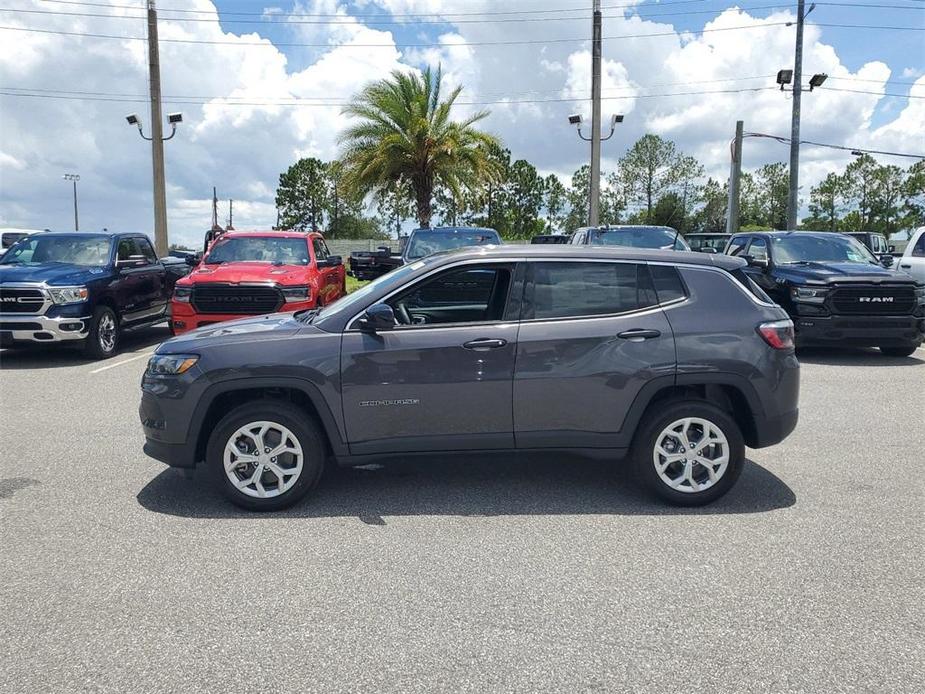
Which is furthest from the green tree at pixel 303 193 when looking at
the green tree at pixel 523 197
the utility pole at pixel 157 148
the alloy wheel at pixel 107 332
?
the alloy wheel at pixel 107 332

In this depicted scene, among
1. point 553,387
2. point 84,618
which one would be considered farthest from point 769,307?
point 84,618

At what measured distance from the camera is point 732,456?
16.0ft

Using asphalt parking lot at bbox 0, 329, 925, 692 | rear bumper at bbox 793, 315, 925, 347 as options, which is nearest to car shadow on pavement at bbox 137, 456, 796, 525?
asphalt parking lot at bbox 0, 329, 925, 692

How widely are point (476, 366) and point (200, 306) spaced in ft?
22.2

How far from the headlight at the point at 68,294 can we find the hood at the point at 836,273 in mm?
9934

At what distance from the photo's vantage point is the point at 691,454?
16.1ft

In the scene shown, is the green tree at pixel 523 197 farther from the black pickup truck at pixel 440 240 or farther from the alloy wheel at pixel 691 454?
the alloy wheel at pixel 691 454

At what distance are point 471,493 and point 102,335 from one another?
8.14m

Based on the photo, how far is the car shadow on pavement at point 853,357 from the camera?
10852 mm

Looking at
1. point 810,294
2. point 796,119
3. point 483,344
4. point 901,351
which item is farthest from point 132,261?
point 796,119

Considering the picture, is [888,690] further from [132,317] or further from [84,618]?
[132,317]

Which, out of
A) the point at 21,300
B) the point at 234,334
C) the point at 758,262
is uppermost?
the point at 758,262

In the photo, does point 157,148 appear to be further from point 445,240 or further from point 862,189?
point 862,189

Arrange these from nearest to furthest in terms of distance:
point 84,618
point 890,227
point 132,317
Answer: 1. point 84,618
2. point 132,317
3. point 890,227
